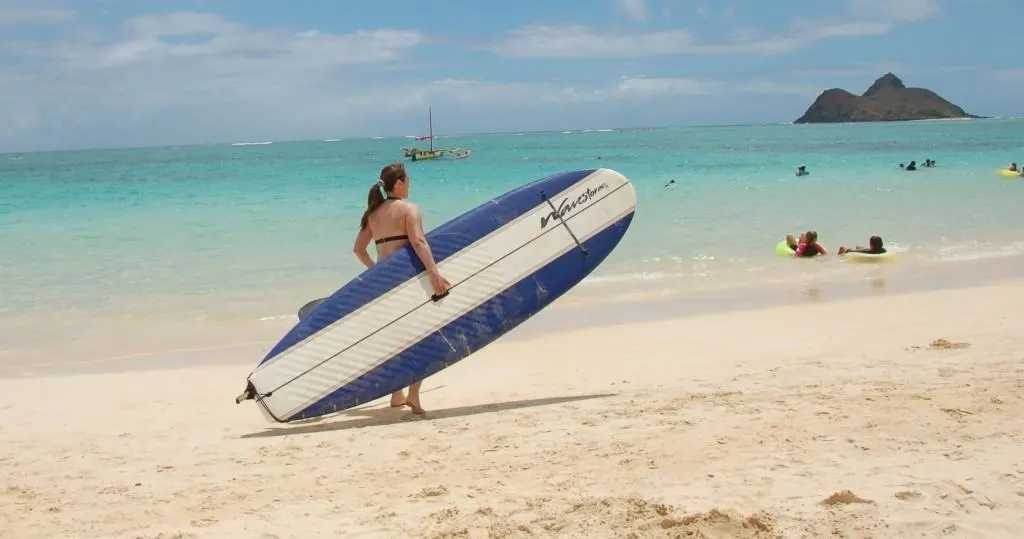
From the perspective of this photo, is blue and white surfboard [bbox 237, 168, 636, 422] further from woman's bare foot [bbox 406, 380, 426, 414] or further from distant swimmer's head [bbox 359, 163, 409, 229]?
distant swimmer's head [bbox 359, 163, 409, 229]

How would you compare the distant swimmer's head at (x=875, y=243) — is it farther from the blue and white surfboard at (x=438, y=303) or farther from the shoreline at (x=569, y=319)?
the blue and white surfboard at (x=438, y=303)

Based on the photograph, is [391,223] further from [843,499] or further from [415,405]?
[843,499]

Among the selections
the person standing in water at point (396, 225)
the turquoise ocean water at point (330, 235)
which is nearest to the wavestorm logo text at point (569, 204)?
the person standing in water at point (396, 225)

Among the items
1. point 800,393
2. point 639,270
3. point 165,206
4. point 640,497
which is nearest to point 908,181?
point 639,270

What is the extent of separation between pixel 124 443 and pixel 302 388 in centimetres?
86

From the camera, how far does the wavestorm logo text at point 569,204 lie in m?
5.33

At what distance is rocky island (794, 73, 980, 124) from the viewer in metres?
165

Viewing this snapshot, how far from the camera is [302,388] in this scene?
4547 mm

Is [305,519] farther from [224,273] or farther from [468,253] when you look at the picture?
[224,273]

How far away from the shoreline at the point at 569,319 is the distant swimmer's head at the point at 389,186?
8.15 ft

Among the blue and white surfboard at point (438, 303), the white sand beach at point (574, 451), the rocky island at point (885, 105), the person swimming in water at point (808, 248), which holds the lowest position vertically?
the white sand beach at point (574, 451)

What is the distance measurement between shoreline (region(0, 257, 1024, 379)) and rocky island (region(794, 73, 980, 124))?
6561 inches

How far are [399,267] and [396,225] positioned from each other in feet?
0.70

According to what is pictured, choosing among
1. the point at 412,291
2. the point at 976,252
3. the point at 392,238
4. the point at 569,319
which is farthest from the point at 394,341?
the point at 976,252
